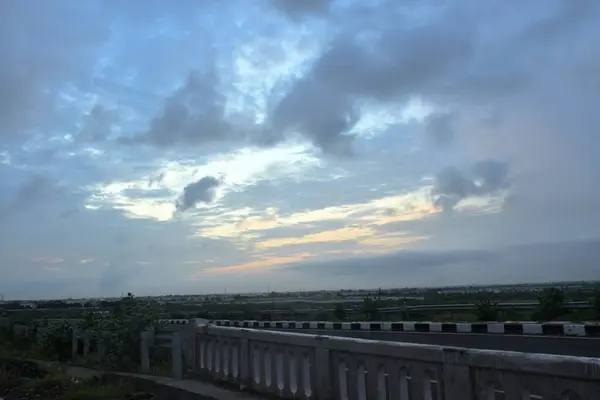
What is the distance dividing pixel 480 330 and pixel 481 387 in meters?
17.5

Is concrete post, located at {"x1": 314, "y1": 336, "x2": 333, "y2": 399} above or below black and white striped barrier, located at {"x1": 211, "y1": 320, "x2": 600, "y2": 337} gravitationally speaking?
above

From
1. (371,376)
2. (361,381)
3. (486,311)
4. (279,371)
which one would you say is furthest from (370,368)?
(486,311)

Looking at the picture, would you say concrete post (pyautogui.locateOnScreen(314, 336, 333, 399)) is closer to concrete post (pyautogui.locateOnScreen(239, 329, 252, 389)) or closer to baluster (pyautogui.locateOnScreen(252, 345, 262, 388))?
baluster (pyautogui.locateOnScreen(252, 345, 262, 388))

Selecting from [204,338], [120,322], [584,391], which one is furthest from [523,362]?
[120,322]

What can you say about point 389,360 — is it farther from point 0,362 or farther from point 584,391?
point 0,362

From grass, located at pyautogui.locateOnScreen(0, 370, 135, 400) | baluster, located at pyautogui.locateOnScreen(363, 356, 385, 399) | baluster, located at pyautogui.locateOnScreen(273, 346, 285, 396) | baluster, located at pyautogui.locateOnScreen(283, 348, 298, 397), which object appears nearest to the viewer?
baluster, located at pyautogui.locateOnScreen(363, 356, 385, 399)

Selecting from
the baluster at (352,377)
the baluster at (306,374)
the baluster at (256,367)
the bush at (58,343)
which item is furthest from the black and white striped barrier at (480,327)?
the baluster at (352,377)

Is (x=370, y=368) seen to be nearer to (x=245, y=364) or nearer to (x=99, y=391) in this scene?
(x=245, y=364)

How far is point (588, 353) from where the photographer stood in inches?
528

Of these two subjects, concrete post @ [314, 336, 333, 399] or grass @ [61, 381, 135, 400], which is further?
grass @ [61, 381, 135, 400]

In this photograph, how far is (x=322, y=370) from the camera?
7.46 meters

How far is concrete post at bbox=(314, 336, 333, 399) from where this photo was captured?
7359mm

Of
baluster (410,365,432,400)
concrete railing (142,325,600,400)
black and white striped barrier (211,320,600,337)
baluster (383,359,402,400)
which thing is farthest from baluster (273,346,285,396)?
black and white striped barrier (211,320,600,337)

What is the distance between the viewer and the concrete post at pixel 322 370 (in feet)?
24.1
